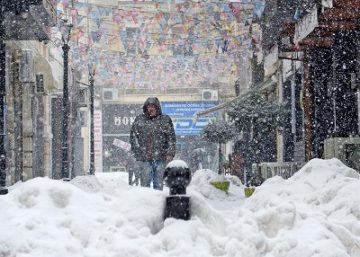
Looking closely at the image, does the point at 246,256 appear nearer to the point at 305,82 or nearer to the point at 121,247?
the point at 121,247

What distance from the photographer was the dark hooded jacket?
1051 cm

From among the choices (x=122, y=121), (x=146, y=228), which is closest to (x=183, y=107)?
(x=122, y=121)

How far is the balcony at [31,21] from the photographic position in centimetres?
1598

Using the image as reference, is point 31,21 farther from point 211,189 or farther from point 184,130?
point 184,130

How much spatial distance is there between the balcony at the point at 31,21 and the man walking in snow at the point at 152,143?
17.5 feet

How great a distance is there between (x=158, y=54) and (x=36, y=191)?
28556 millimetres

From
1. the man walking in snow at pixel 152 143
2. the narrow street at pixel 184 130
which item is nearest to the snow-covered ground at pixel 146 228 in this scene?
the narrow street at pixel 184 130

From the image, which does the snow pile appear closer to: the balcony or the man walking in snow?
the man walking in snow

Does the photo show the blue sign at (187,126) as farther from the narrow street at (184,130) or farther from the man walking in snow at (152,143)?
the man walking in snow at (152,143)

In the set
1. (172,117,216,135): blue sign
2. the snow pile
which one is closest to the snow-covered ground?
the snow pile

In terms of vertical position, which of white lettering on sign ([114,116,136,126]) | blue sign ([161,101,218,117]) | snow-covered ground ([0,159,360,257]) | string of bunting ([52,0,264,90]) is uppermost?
string of bunting ([52,0,264,90])

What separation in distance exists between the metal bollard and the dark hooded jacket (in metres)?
4.80

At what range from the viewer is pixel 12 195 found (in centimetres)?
547

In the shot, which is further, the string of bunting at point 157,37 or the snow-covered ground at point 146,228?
the string of bunting at point 157,37
